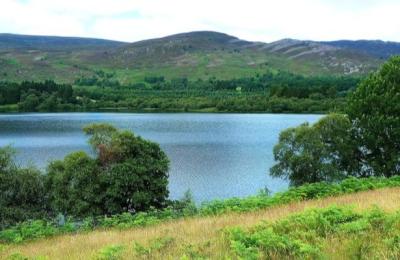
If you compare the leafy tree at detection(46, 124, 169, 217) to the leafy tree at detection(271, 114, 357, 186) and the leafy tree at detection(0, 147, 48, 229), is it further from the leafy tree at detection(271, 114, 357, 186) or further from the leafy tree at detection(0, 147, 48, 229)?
the leafy tree at detection(271, 114, 357, 186)

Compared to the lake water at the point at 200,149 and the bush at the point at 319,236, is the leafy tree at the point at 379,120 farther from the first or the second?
the bush at the point at 319,236

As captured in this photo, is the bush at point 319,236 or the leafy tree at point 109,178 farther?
the leafy tree at point 109,178

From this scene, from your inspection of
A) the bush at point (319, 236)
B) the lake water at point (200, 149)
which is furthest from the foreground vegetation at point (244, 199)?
the lake water at point (200, 149)

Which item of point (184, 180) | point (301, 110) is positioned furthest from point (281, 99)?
point (184, 180)

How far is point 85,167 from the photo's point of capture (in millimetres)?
35875

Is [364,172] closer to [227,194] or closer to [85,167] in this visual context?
[227,194]

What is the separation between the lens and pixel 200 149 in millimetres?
83875

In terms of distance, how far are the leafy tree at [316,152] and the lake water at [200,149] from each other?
5.02 metres

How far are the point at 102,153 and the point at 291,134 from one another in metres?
17.8

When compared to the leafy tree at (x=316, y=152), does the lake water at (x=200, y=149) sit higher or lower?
lower

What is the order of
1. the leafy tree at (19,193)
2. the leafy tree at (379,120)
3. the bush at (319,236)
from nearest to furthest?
the bush at (319,236), the leafy tree at (19,193), the leafy tree at (379,120)

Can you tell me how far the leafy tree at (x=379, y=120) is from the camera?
45.5 metres

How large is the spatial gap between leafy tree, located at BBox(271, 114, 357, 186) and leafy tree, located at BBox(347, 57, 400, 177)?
54.6 inches

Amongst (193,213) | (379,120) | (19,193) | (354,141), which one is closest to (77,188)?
(19,193)
